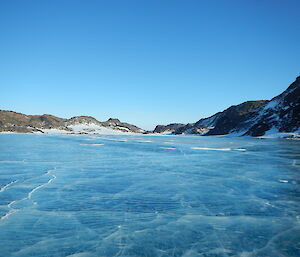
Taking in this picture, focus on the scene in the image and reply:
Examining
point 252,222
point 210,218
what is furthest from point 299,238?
point 210,218

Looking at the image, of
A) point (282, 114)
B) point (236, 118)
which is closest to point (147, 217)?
point (282, 114)

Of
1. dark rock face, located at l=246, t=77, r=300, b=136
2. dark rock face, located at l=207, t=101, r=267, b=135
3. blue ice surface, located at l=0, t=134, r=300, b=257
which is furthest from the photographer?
dark rock face, located at l=207, t=101, r=267, b=135

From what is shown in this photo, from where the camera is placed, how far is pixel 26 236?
23.2 feet

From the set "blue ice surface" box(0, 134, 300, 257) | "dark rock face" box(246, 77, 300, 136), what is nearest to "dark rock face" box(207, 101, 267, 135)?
"dark rock face" box(246, 77, 300, 136)

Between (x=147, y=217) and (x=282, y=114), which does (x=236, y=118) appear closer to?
(x=282, y=114)

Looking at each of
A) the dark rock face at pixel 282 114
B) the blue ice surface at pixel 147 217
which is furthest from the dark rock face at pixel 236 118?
the blue ice surface at pixel 147 217

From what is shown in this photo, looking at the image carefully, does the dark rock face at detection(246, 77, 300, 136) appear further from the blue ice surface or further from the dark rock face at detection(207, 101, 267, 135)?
the blue ice surface

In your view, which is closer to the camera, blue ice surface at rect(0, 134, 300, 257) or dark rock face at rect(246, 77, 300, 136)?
blue ice surface at rect(0, 134, 300, 257)

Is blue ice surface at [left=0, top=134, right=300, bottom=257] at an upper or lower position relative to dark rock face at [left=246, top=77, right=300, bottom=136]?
lower

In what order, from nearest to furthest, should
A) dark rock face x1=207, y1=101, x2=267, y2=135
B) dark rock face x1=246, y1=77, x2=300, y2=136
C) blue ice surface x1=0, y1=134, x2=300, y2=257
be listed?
blue ice surface x1=0, y1=134, x2=300, y2=257 < dark rock face x1=246, y1=77, x2=300, y2=136 < dark rock face x1=207, y1=101, x2=267, y2=135

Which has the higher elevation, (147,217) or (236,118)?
(236,118)

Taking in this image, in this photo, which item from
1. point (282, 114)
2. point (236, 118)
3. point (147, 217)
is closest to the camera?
point (147, 217)

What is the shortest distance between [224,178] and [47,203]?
1167cm

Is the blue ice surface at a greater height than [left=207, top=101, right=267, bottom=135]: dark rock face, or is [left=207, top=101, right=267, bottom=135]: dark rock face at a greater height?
[left=207, top=101, right=267, bottom=135]: dark rock face
